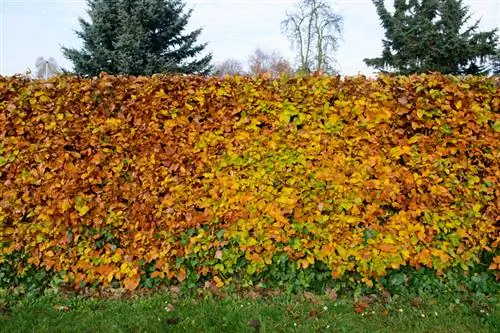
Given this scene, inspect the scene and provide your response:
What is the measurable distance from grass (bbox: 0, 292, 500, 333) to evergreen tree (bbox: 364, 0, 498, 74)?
579 inches

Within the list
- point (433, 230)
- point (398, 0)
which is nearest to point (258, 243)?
point (433, 230)

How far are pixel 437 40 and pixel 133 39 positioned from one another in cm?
1183

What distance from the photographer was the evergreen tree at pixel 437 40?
16.7 metres

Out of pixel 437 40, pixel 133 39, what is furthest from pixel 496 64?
pixel 133 39

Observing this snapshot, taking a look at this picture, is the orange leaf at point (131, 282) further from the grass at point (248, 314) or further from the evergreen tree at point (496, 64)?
the evergreen tree at point (496, 64)

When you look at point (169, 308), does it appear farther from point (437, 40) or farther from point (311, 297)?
point (437, 40)

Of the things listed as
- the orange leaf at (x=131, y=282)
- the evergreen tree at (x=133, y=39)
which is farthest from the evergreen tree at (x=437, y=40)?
the orange leaf at (x=131, y=282)

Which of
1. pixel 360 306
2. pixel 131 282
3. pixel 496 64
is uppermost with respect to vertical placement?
pixel 496 64

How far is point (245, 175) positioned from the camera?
4.00m

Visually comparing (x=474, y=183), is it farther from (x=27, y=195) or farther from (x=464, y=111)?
(x=27, y=195)

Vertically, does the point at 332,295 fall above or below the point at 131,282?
below

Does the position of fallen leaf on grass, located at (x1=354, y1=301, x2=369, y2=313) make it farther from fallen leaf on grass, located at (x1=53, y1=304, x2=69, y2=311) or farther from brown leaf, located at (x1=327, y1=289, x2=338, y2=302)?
fallen leaf on grass, located at (x1=53, y1=304, x2=69, y2=311)

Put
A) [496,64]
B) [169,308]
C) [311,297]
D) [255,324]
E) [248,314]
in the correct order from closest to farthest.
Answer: [255,324] → [248,314] → [169,308] → [311,297] → [496,64]

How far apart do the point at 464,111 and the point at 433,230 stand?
3.62 feet
